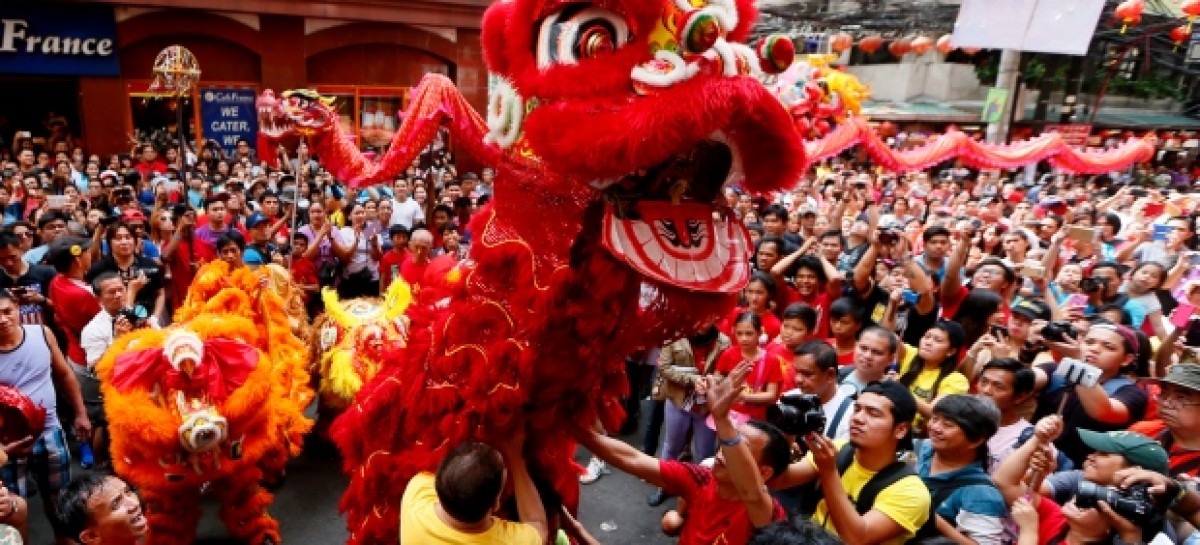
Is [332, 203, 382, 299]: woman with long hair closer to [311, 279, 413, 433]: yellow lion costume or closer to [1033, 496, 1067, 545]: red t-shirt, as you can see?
[311, 279, 413, 433]: yellow lion costume

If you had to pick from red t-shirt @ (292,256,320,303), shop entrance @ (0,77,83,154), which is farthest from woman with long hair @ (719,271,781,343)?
shop entrance @ (0,77,83,154)

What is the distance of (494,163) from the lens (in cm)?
203

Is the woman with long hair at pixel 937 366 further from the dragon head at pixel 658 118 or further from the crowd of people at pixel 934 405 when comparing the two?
the dragon head at pixel 658 118

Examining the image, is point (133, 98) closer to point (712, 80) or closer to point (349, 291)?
point (349, 291)

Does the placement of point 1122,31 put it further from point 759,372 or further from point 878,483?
point 878,483

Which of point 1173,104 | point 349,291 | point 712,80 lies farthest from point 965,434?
point 1173,104

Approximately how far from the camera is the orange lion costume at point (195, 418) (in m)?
2.82

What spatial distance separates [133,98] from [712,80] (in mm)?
13126

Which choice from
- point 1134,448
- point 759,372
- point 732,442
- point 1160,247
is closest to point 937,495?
point 1134,448

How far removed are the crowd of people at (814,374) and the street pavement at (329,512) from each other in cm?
17

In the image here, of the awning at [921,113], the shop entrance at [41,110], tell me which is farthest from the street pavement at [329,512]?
the awning at [921,113]

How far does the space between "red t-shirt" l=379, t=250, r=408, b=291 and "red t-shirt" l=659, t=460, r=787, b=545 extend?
12.0ft

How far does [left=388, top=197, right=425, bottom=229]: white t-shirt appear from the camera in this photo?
22.5ft

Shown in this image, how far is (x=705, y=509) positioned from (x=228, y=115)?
40.0 feet
